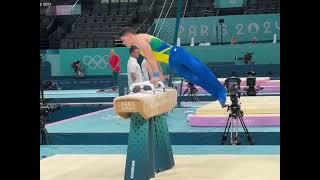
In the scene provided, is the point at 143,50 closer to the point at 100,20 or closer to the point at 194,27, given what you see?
the point at 194,27

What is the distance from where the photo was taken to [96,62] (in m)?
18.0

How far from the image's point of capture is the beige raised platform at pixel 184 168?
4688 millimetres

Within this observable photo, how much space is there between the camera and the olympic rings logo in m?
17.8

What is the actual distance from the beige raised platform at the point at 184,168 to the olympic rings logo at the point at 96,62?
1207 centimetres

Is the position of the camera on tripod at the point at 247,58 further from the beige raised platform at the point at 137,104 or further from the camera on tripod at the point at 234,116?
the beige raised platform at the point at 137,104

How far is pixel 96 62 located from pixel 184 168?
43.3 ft

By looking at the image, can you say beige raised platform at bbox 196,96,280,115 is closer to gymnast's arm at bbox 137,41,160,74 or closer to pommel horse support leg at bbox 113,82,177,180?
gymnast's arm at bbox 137,41,160,74

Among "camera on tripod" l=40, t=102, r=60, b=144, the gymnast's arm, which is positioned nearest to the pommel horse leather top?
the gymnast's arm

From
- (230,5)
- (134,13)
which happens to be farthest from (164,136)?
(134,13)

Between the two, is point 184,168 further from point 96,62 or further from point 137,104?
point 96,62

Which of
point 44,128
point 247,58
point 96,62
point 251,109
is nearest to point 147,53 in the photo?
point 44,128
